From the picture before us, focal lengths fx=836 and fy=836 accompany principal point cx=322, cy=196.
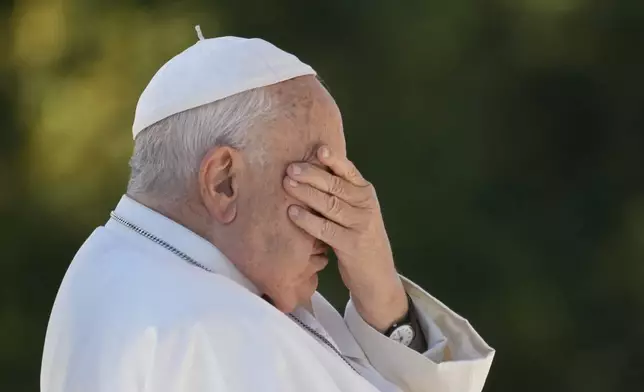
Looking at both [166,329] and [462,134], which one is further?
[462,134]

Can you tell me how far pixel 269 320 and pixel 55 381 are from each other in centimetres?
38

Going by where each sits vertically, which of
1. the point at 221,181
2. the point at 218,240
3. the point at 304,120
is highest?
the point at 304,120

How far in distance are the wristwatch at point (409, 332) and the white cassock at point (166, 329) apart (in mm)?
429

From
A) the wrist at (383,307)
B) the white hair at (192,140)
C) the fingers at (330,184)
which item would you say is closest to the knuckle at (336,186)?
the fingers at (330,184)

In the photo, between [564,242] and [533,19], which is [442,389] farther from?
[533,19]

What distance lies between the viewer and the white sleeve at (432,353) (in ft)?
6.08

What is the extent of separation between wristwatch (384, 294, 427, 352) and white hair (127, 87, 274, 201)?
0.68 meters

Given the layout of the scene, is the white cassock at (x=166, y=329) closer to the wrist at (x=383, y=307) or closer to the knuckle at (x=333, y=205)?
the knuckle at (x=333, y=205)

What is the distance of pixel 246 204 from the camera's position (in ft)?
4.80

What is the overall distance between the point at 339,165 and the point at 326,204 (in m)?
0.08

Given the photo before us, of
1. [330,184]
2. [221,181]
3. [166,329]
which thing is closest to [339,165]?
[330,184]

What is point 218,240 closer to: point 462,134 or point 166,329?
point 166,329

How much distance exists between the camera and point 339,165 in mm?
1521

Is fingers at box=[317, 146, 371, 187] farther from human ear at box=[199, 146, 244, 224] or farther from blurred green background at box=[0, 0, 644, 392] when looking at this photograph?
blurred green background at box=[0, 0, 644, 392]
